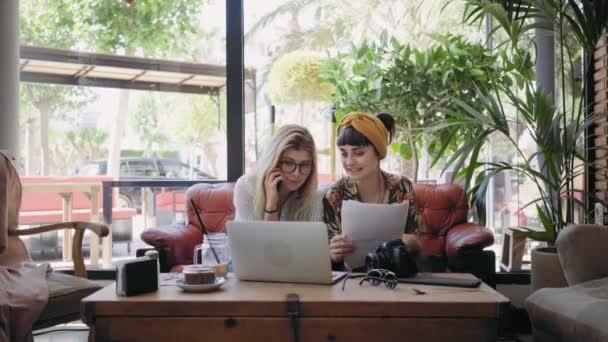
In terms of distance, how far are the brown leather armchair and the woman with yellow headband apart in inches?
15.8

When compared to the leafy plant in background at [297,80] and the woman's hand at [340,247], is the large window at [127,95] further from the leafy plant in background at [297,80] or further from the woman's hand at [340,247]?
the woman's hand at [340,247]

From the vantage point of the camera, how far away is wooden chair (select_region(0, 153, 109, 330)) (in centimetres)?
221

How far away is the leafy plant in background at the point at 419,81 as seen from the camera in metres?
3.26

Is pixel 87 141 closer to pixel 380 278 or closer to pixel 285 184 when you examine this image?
pixel 285 184

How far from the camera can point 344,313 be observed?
153 cm

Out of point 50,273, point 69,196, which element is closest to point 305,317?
point 50,273

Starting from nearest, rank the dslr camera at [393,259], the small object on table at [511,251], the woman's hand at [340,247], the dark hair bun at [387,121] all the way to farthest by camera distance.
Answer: the dslr camera at [393,259]
the woman's hand at [340,247]
the dark hair bun at [387,121]
the small object on table at [511,251]

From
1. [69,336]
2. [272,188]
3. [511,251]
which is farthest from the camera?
[511,251]

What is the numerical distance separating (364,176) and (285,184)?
1.16ft

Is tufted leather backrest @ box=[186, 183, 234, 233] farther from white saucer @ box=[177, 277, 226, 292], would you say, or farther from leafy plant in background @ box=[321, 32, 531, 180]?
white saucer @ box=[177, 277, 226, 292]

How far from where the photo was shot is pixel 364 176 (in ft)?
8.12

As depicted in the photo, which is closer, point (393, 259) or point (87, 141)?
point (393, 259)

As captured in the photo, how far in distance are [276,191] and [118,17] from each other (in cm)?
219

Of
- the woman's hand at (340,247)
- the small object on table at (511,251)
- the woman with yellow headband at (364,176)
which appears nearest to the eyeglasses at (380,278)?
the woman's hand at (340,247)
